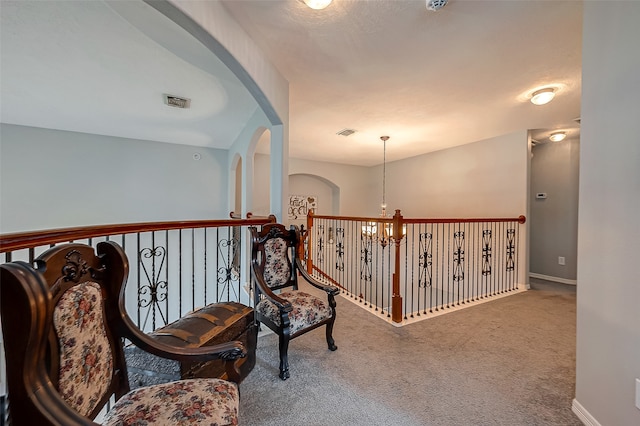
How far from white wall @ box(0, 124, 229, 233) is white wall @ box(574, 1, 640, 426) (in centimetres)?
513

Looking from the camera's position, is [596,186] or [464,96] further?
[464,96]

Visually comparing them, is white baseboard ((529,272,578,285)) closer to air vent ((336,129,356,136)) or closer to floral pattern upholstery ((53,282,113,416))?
air vent ((336,129,356,136))

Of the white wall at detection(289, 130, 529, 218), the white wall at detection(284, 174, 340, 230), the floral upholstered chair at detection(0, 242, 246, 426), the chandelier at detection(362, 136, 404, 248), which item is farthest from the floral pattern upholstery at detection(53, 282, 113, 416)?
the white wall at detection(284, 174, 340, 230)

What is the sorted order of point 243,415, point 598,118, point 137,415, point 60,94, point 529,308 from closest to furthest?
1. point 137,415
2. point 598,118
3. point 243,415
4. point 60,94
5. point 529,308

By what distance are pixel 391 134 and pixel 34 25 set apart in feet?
13.5

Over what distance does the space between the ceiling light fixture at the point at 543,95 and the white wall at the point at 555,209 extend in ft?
7.56

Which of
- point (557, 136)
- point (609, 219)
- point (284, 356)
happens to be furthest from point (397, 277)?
point (557, 136)

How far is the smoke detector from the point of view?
1571mm

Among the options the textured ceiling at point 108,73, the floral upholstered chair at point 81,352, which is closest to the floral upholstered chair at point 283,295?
the floral upholstered chair at point 81,352

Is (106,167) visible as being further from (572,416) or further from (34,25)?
(572,416)

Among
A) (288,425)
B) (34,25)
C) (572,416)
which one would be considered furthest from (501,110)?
(34,25)

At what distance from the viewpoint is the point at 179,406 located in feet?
3.11

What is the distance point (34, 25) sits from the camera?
1.83m

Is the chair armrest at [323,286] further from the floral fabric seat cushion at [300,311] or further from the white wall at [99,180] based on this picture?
the white wall at [99,180]
